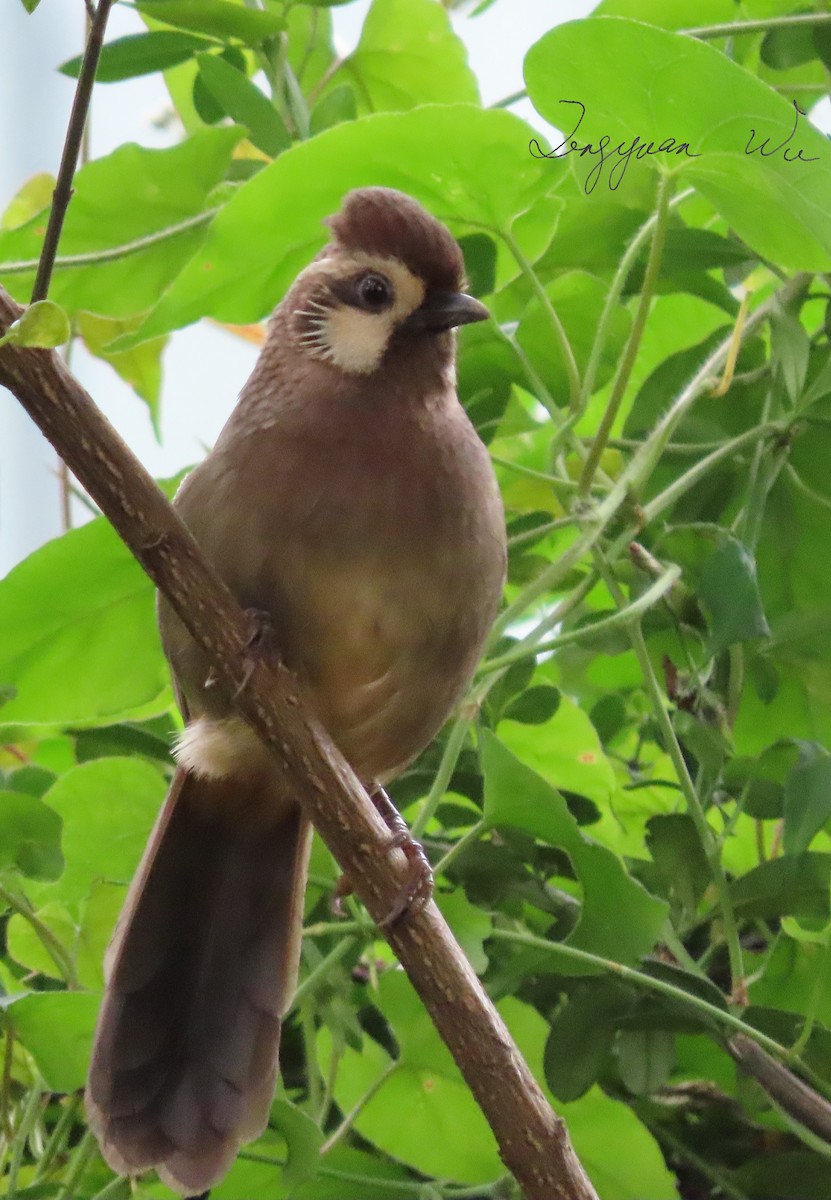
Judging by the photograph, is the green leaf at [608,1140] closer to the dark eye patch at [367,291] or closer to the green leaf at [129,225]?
the dark eye patch at [367,291]

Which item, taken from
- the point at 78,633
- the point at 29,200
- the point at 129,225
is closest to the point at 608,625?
the point at 78,633

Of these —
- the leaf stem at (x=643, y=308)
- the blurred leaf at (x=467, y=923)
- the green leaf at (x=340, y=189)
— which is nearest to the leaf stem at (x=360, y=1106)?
the blurred leaf at (x=467, y=923)

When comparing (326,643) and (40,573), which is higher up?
(40,573)

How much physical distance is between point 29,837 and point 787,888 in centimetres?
56

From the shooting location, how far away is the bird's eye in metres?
1.20

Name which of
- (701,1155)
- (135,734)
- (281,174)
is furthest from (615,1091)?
(281,174)

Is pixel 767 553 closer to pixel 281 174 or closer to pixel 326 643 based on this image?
pixel 326 643

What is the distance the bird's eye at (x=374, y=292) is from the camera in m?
1.20

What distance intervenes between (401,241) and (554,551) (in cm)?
41

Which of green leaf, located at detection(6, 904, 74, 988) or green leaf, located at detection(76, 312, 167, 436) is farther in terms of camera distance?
green leaf, located at detection(76, 312, 167, 436)

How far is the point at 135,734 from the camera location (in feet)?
4.18

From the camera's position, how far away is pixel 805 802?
3.35 feet

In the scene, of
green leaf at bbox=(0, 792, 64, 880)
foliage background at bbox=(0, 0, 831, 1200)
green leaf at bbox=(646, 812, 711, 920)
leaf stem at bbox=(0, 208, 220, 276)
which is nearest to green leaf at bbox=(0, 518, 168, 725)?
foliage background at bbox=(0, 0, 831, 1200)

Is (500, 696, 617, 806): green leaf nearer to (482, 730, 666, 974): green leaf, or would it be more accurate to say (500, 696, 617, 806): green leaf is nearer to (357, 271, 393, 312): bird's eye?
(482, 730, 666, 974): green leaf
